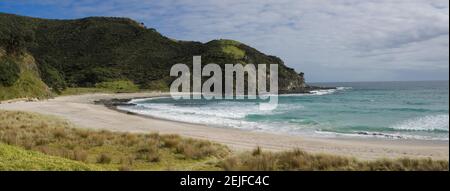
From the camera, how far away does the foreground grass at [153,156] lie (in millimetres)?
10828

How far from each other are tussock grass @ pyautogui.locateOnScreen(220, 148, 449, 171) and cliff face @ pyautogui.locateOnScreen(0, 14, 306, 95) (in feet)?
378

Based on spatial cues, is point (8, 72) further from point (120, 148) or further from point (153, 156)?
point (153, 156)

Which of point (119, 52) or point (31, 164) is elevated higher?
point (119, 52)

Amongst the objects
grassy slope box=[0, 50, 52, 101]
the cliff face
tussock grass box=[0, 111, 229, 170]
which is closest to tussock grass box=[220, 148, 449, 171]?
tussock grass box=[0, 111, 229, 170]

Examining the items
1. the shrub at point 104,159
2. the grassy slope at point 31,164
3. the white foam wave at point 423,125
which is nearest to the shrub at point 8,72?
the white foam wave at point 423,125

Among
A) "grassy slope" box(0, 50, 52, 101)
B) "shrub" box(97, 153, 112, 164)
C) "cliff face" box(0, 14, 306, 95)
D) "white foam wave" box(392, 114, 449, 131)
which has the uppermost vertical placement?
"cliff face" box(0, 14, 306, 95)

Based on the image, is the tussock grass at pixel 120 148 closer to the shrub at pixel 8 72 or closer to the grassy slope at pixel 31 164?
the grassy slope at pixel 31 164

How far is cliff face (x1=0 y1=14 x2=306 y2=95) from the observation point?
136 m

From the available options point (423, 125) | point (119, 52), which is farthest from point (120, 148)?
point (119, 52)

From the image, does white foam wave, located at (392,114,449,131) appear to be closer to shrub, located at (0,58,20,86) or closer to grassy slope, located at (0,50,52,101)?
grassy slope, located at (0,50,52,101)

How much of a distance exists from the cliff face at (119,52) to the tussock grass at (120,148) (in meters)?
108

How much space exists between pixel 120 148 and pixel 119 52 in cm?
15046

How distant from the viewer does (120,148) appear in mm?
16312
